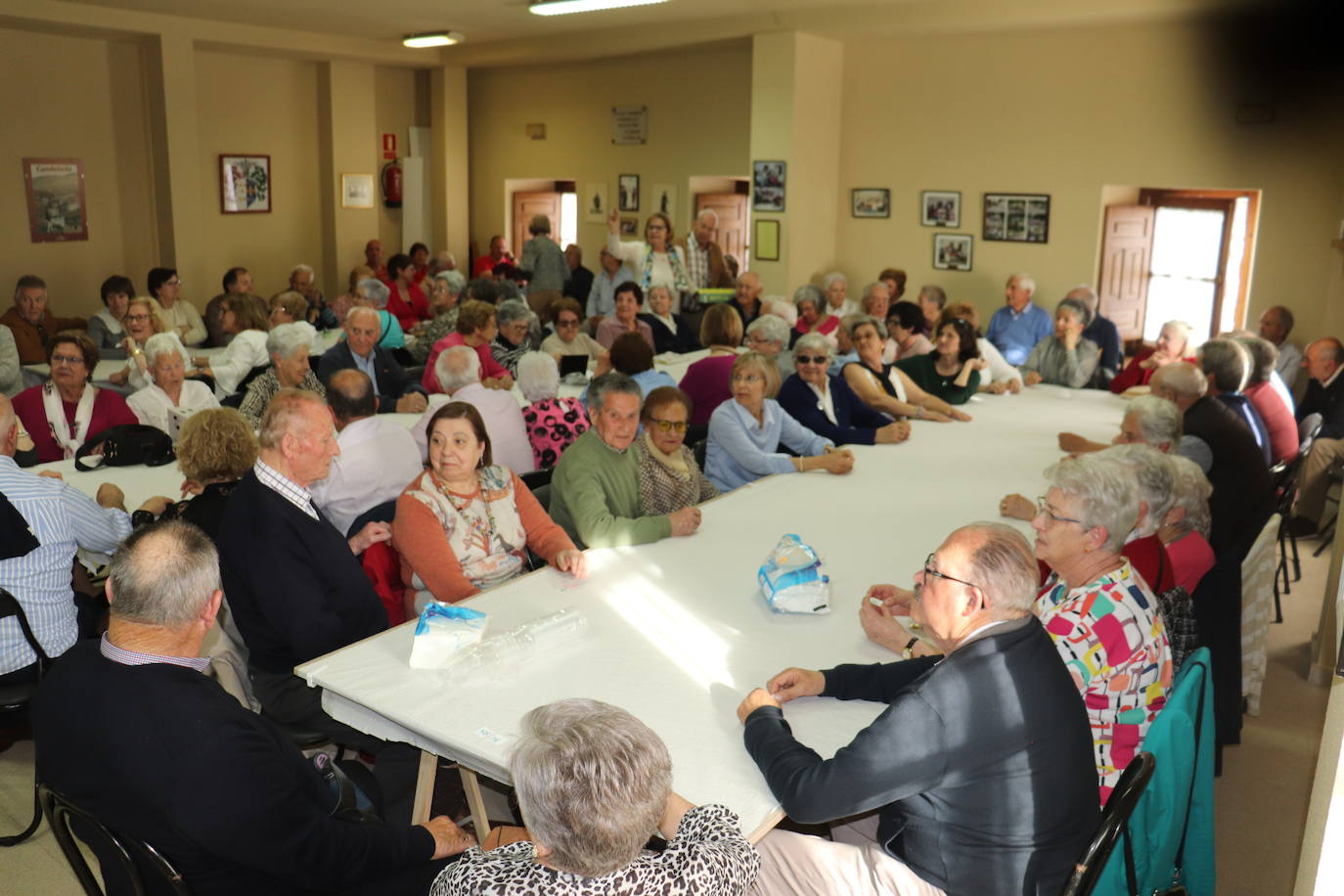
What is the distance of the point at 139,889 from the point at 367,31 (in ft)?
36.7

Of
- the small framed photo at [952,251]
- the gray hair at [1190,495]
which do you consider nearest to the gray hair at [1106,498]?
the gray hair at [1190,495]

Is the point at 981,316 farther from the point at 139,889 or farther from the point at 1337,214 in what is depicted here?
the point at 139,889

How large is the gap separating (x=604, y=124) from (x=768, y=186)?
9.52ft

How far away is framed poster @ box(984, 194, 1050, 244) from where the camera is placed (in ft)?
31.9

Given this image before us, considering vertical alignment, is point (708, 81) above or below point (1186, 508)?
above

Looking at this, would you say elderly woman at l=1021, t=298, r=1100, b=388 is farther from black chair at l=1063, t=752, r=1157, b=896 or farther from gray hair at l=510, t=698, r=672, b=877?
gray hair at l=510, t=698, r=672, b=877

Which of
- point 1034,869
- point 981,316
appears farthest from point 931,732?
point 981,316

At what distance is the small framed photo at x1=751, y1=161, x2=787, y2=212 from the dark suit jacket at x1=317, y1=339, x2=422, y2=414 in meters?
4.96

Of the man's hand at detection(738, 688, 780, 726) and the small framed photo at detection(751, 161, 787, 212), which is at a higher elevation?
the small framed photo at detection(751, 161, 787, 212)

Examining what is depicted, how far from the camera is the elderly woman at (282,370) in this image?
563 cm

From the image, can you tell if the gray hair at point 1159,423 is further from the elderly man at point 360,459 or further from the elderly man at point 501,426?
the elderly man at point 360,459

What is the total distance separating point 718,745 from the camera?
2.39 m

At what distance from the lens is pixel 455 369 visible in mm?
5754

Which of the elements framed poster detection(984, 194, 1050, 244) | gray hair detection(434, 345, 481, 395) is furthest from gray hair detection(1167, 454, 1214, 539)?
framed poster detection(984, 194, 1050, 244)
